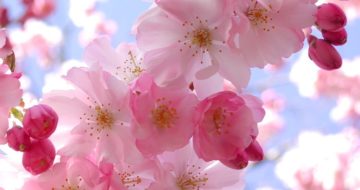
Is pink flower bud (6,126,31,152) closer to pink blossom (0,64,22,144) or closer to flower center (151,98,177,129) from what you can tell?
pink blossom (0,64,22,144)

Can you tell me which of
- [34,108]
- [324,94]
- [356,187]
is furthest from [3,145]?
[324,94]

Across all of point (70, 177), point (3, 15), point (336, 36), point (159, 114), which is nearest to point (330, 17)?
point (336, 36)

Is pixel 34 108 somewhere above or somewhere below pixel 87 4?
above

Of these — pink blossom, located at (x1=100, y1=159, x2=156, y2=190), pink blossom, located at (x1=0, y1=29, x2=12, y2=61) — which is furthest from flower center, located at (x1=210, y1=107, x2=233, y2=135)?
pink blossom, located at (x1=0, y1=29, x2=12, y2=61)

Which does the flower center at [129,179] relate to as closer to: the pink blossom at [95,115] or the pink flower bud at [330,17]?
the pink blossom at [95,115]

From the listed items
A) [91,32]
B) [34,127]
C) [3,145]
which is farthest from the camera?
[91,32]

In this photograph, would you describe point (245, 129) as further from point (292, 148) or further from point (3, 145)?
point (292, 148)

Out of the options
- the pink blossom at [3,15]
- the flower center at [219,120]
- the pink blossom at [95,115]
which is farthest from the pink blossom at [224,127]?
the pink blossom at [3,15]
